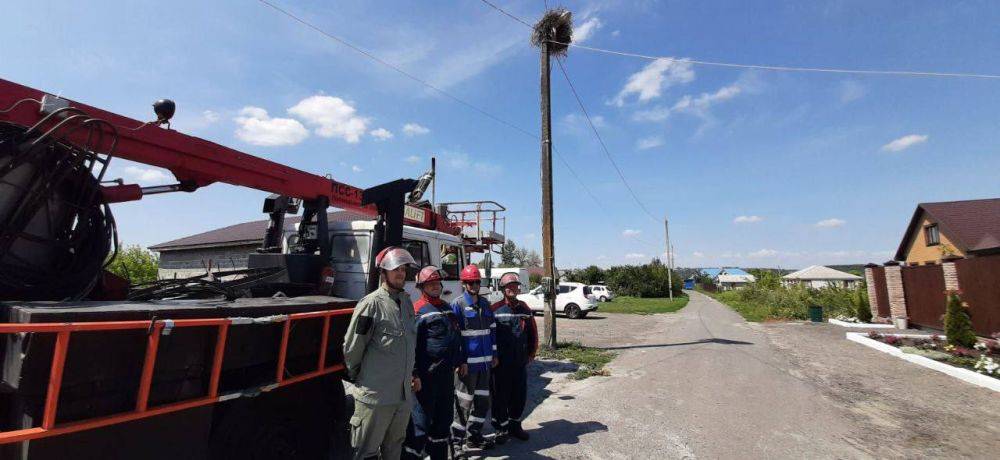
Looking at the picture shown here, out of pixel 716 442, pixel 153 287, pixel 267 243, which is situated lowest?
pixel 716 442

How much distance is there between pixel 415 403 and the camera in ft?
13.3

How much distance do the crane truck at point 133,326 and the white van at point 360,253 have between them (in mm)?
425

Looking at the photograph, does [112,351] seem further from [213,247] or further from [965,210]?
[965,210]

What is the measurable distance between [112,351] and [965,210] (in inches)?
1181

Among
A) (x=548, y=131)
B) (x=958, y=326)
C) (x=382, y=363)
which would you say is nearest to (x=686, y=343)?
(x=958, y=326)

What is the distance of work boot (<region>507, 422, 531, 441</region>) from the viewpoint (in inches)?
201

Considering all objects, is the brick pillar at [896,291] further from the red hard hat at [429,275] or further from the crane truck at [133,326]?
the crane truck at [133,326]

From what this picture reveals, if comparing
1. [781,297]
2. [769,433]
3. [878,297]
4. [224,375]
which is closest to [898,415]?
[769,433]

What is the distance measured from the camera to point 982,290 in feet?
37.3

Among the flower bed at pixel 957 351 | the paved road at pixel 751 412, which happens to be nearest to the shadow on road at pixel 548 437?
the paved road at pixel 751 412

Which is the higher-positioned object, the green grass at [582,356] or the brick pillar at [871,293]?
the brick pillar at [871,293]

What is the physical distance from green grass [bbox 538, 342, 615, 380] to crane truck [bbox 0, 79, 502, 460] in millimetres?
5087

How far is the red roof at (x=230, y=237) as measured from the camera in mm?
18328

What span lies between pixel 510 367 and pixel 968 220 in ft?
83.8
